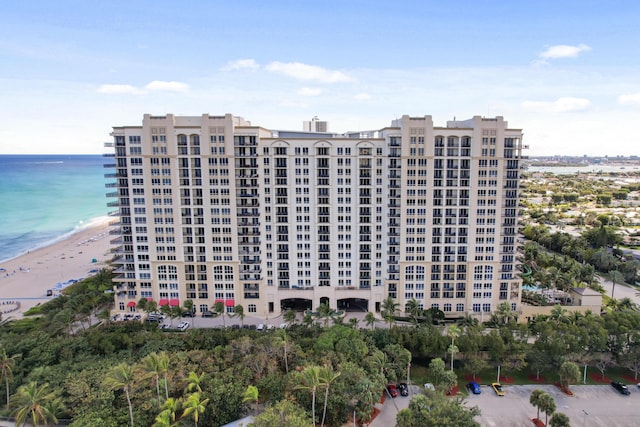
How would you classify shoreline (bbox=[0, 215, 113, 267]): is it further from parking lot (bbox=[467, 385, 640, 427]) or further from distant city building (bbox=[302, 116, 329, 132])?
parking lot (bbox=[467, 385, 640, 427])

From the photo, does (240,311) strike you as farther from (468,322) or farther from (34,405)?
(468,322)

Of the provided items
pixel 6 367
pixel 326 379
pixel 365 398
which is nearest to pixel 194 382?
pixel 326 379

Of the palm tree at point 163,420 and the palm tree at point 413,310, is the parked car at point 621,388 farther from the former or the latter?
the palm tree at point 163,420

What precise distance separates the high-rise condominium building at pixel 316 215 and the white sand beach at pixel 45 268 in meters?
15.6

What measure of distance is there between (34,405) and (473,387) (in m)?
47.6

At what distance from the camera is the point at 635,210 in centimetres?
16725

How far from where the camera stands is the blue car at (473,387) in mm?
49656

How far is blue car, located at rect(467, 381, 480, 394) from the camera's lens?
49.7 meters

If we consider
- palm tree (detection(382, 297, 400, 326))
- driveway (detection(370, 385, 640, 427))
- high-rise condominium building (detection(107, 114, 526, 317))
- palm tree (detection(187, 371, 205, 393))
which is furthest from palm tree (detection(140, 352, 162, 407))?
palm tree (detection(382, 297, 400, 326))

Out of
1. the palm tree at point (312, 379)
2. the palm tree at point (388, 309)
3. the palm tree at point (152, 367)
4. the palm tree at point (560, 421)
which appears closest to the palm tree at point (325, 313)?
the palm tree at point (388, 309)

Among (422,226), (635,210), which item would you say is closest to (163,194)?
(422,226)

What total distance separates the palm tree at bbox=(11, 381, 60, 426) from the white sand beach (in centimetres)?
3578

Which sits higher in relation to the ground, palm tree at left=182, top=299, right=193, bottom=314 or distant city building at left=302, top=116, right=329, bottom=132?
distant city building at left=302, top=116, right=329, bottom=132

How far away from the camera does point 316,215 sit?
226 ft
